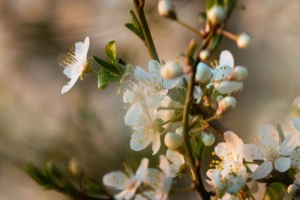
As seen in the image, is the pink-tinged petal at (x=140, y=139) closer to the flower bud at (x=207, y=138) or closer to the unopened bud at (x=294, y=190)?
the flower bud at (x=207, y=138)

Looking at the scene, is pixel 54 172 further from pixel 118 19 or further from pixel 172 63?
pixel 118 19

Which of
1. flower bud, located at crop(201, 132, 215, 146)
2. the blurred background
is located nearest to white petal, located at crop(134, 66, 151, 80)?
flower bud, located at crop(201, 132, 215, 146)

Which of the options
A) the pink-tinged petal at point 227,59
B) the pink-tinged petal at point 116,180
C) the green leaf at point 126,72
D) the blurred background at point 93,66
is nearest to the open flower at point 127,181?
the pink-tinged petal at point 116,180

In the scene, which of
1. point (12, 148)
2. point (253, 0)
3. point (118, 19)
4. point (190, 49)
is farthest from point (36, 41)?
point (190, 49)

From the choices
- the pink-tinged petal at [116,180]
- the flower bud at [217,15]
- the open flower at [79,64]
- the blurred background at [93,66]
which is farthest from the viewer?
the blurred background at [93,66]

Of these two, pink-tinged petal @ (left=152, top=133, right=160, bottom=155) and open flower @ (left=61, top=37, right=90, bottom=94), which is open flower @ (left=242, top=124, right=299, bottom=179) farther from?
open flower @ (left=61, top=37, right=90, bottom=94)

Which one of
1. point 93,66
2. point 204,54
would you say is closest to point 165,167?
point 204,54

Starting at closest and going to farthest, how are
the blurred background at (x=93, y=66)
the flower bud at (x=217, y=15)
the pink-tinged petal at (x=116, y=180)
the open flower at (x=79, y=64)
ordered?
the flower bud at (x=217, y=15) < the pink-tinged petal at (x=116, y=180) < the open flower at (x=79, y=64) < the blurred background at (x=93, y=66)

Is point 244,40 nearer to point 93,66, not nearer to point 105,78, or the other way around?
point 105,78
